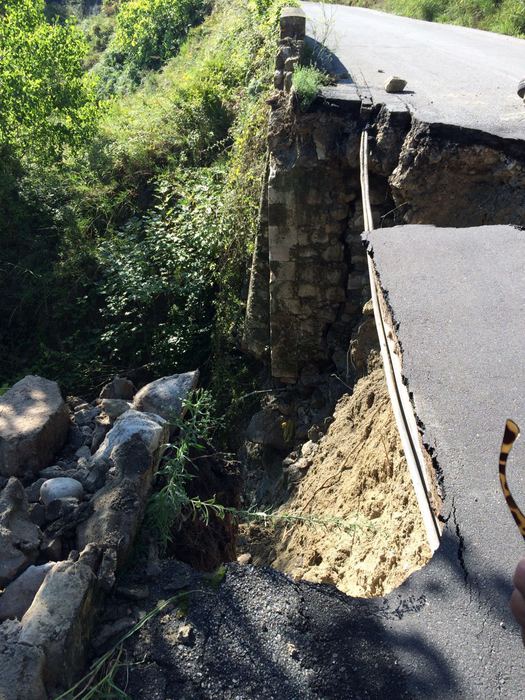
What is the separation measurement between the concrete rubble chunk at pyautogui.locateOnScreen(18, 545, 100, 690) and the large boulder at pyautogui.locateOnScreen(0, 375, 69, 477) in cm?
95

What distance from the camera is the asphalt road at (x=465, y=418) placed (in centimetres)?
200

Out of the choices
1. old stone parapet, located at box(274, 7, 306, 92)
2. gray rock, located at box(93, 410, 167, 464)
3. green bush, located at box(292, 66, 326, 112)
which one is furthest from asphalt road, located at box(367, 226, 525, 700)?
old stone parapet, located at box(274, 7, 306, 92)

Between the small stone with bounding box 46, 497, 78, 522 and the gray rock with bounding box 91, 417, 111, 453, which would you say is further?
the gray rock with bounding box 91, 417, 111, 453

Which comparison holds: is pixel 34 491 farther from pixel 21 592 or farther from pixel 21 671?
pixel 21 671

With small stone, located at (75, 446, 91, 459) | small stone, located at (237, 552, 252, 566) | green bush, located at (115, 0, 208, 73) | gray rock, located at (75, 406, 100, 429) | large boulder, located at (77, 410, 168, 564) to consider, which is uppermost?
green bush, located at (115, 0, 208, 73)

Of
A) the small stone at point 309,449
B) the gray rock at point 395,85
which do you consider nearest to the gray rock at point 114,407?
the small stone at point 309,449

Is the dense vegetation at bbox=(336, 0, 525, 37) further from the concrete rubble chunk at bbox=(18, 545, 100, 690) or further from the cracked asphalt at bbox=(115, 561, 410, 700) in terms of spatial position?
the concrete rubble chunk at bbox=(18, 545, 100, 690)

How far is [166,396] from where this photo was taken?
3738mm

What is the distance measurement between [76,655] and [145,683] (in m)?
0.28

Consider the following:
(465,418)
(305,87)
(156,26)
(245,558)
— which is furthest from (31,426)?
(156,26)

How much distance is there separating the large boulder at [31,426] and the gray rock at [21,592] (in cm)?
82

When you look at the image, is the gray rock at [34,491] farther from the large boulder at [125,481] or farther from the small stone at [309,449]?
the small stone at [309,449]

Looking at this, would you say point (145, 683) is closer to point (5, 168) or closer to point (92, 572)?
point (92, 572)

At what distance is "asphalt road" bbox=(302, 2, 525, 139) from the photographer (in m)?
5.44
